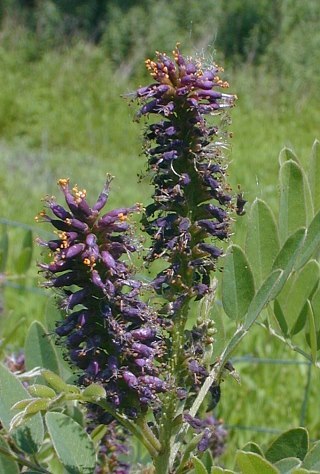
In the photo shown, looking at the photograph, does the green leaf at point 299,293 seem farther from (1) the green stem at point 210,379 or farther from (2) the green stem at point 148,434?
(2) the green stem at point 148,434

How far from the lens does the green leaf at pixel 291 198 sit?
3.43 ft

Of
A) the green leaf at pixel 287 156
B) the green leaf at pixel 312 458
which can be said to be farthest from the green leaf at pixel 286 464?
the green leaf at pixel 287 156

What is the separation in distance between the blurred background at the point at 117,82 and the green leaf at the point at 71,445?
3.69 m

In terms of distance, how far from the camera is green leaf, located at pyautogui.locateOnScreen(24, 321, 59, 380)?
1.18 metres

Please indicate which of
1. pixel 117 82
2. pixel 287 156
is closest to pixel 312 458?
pixel 287 156

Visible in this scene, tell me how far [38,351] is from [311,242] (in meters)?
0.40

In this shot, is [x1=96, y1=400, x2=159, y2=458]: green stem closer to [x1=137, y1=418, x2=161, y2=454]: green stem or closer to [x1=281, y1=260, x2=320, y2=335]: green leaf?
[x1=137, y1=418, x2=161, y2=454]: green stem

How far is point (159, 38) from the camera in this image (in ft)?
33.8

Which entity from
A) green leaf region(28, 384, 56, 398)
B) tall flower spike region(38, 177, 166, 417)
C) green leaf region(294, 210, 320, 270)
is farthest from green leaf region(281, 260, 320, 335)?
green leaf region(28, 384, 56, 398)

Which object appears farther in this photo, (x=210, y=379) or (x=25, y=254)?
(x=25, y=254)

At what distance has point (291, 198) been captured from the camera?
106 cm

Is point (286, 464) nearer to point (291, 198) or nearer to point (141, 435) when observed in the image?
point (141, 435)

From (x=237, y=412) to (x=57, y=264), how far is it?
2080 mm

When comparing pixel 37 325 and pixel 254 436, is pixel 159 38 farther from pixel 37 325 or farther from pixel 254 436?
pixel 37 325
